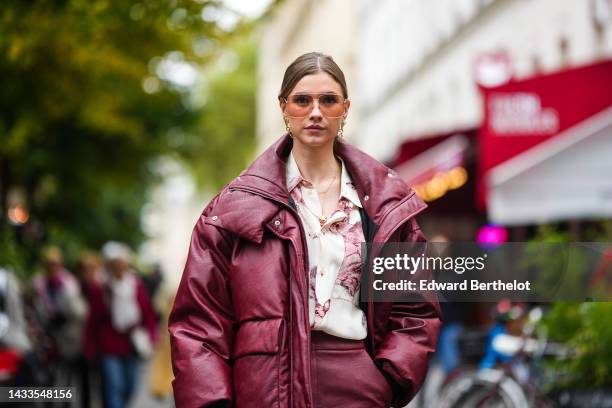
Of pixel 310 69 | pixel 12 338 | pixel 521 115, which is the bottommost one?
pixel 310 69

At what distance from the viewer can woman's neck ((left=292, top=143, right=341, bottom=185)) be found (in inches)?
165

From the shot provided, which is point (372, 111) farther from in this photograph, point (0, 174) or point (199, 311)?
point (199, 311)

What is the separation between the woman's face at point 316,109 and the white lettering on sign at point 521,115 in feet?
35.5

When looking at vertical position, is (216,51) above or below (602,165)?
above

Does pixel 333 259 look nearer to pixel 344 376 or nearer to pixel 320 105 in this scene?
pixel 344 376

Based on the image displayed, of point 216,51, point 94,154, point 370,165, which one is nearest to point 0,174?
point 94,154

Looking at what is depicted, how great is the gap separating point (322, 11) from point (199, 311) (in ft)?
167

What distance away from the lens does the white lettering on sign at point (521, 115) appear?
14734mm

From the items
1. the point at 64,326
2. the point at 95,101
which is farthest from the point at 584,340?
the point at 95,101

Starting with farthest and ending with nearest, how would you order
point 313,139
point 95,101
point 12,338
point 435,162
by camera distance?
point 435,162
point 95,101
point 12,338
point 313,139

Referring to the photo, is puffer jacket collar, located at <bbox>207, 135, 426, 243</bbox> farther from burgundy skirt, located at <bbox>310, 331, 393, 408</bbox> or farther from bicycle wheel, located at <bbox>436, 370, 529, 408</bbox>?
bicycle wheel, located at <bbox>436, 370, 529, 408</bbox>

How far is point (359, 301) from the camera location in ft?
13.4

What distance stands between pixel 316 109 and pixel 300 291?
577 millimetres

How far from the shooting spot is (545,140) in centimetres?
1461
